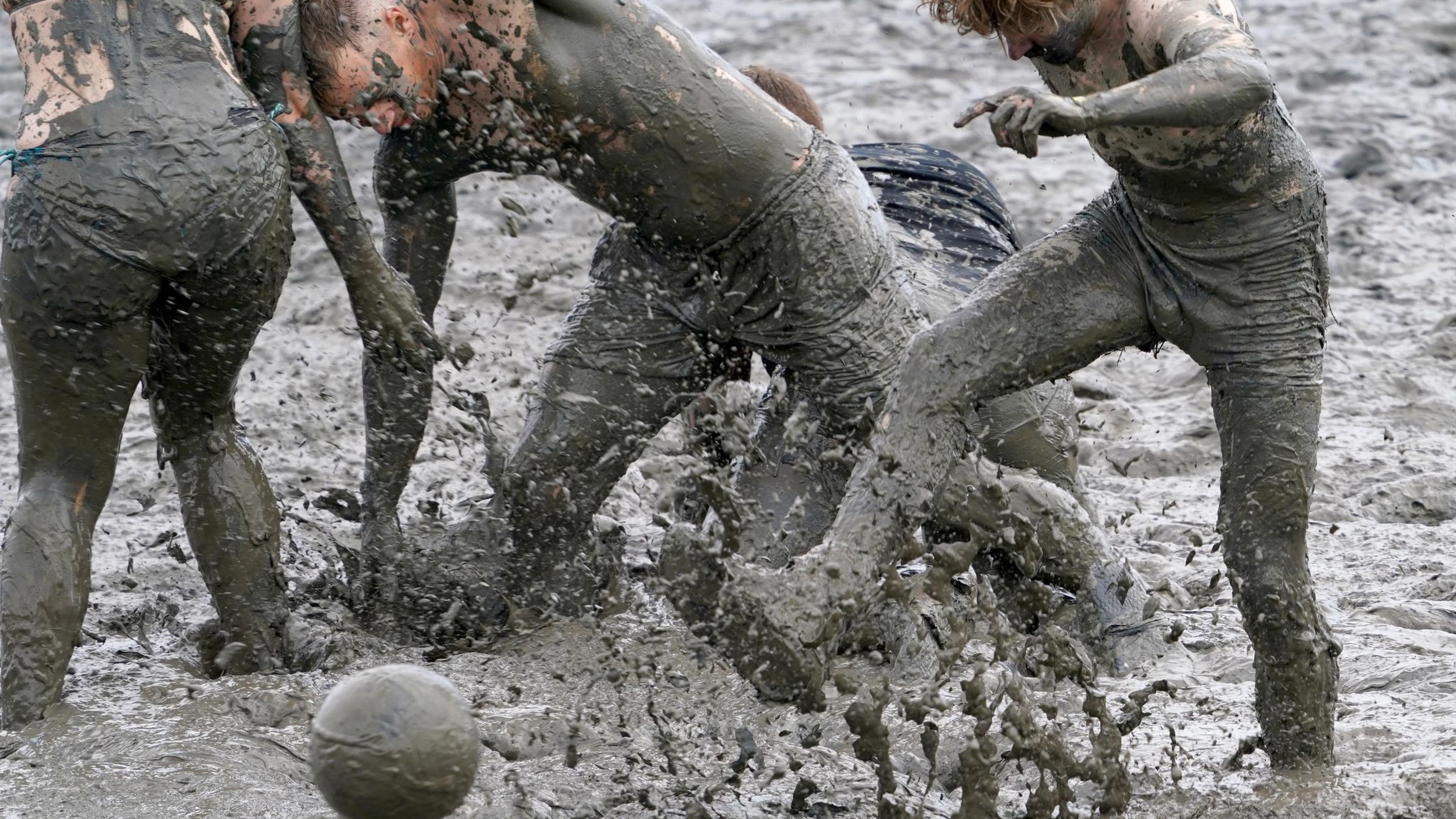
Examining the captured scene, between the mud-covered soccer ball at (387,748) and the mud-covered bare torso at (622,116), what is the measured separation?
1.70 m

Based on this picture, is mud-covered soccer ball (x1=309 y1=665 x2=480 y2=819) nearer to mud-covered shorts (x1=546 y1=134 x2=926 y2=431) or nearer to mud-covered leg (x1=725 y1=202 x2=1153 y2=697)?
mud-covered leg (x1=725 y1=202 x2=1153 y2=697)

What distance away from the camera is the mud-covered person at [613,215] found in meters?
3.90

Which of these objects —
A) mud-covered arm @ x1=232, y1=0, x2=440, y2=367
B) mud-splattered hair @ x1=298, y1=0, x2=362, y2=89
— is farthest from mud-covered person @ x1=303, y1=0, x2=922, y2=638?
mud-covered arm @ x1=232, y1=0, x2=440, y2=367

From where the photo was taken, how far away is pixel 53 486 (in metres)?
3.69

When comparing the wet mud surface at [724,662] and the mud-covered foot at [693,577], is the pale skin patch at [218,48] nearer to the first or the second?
the wet mud surface at [724,662]

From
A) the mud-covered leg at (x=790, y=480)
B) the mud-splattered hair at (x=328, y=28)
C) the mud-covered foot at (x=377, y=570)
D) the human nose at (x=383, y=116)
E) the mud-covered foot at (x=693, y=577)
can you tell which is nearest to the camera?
the mud-covered foot at (x=693, y=577)

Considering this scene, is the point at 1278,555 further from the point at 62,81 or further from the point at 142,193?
the point at 62,81

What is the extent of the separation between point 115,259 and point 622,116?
1.16 m

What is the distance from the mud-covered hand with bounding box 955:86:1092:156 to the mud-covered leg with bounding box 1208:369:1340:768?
0.79 m

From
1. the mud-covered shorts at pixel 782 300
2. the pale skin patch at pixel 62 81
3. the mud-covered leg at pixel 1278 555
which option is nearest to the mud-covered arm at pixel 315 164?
the pale skin patch at pixel 62 81

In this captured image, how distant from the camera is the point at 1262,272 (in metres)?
3.35

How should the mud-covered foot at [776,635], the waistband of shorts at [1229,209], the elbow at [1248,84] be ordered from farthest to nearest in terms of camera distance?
the waistband of shorts at [1229,209], the mud-covered foot at [776,635], the elbow at [1248,84]

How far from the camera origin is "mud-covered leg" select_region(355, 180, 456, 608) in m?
4.44

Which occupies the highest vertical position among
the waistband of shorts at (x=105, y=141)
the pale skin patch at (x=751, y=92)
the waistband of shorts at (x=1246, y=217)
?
the waistband of shorts at (x=105, y=141)
